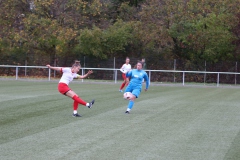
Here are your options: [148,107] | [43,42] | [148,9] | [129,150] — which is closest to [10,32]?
[43,42]

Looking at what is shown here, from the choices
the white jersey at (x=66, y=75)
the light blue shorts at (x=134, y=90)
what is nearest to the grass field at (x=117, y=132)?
the light blue shorts at (x=134, y=90)

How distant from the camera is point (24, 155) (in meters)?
8.02

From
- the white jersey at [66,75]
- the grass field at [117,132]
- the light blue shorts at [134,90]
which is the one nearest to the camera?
the grass field at [117,132]

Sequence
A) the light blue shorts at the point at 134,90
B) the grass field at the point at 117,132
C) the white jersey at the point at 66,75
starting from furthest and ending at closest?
the light blue shorts at the point at 134,90
the white jersey at the point at 66,75
the grass field at the point at 117,132

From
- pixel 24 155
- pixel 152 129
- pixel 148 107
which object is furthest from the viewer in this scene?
pixel 148 107

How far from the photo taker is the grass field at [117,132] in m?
8.34

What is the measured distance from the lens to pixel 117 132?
35.0 feet

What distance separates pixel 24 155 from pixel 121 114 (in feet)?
20.9

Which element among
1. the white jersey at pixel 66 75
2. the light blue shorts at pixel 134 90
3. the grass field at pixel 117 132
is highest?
the white jersey at pixel 66 75

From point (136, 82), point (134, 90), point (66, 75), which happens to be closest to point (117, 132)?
point (66, 75)

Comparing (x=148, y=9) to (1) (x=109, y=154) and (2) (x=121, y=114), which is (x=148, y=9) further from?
(1) (x=109, y=154)

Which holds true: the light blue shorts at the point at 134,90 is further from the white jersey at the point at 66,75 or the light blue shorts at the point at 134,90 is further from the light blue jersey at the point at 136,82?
the white jersey at the point at 66,75

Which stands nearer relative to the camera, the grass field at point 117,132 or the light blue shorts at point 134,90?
the grass field at point 117,132

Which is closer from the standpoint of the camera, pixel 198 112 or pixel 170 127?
pixel 170 127
